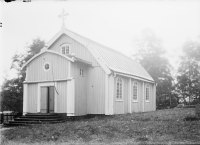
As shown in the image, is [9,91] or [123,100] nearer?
[123,100]

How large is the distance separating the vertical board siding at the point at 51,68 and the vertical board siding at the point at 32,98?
0.67 meters

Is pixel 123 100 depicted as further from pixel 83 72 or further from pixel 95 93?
pixel 83 72

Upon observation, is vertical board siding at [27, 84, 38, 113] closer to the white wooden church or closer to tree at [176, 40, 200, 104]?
the white wooden church

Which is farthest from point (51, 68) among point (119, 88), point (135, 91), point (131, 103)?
point (135, 91)

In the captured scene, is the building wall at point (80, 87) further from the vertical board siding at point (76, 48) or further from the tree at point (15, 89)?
the tree at point (15, 89)

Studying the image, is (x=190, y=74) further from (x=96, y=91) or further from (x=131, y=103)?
(x=96, y=91)

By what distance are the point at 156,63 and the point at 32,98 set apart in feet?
94.4

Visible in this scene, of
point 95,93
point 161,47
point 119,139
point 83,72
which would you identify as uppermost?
point 161,47

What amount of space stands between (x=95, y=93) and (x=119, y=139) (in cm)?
977

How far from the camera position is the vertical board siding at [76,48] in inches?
834

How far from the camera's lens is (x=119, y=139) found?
11.0 meters

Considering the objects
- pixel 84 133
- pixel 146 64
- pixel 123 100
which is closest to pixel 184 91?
pixel 146 64

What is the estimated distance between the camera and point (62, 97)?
63.9ft

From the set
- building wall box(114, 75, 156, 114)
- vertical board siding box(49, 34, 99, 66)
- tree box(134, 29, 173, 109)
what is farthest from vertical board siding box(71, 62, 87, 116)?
tree box(134, 29, 173, 109)
